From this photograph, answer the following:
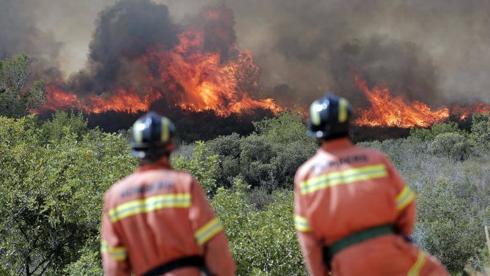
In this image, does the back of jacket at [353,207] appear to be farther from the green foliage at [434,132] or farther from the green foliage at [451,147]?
the green foliage at [434,132]

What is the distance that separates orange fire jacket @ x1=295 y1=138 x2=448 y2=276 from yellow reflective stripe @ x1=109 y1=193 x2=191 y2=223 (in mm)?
758

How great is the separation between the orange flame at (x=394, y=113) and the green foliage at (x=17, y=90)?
63.2 m

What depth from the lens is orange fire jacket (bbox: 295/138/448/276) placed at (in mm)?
3428

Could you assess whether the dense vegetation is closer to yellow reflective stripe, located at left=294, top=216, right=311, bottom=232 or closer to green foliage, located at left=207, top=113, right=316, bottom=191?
yellow reflective stripe, located at left=294, top=216, right=311, bottom=232

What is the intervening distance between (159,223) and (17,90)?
5042cm

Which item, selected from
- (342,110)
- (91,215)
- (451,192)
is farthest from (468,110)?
(342,110)

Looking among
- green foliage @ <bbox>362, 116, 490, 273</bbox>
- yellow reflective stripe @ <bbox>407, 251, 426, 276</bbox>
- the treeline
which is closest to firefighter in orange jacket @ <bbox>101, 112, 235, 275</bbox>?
yellow reflective stripe @ <bbox>407, 251, 426, 276</bbox>

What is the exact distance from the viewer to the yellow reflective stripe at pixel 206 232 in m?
3.42

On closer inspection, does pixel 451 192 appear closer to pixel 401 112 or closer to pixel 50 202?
pixel 50 202

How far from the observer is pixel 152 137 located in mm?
3598

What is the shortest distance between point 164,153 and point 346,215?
3.99ft

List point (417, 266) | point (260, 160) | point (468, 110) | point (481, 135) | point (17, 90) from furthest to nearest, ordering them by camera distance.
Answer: point (468, 110), point (481, 135), point (260, 160), point (17, 90), point (417, 266)

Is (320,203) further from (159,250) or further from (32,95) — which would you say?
(32,95)

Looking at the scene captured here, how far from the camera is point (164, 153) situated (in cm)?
365
